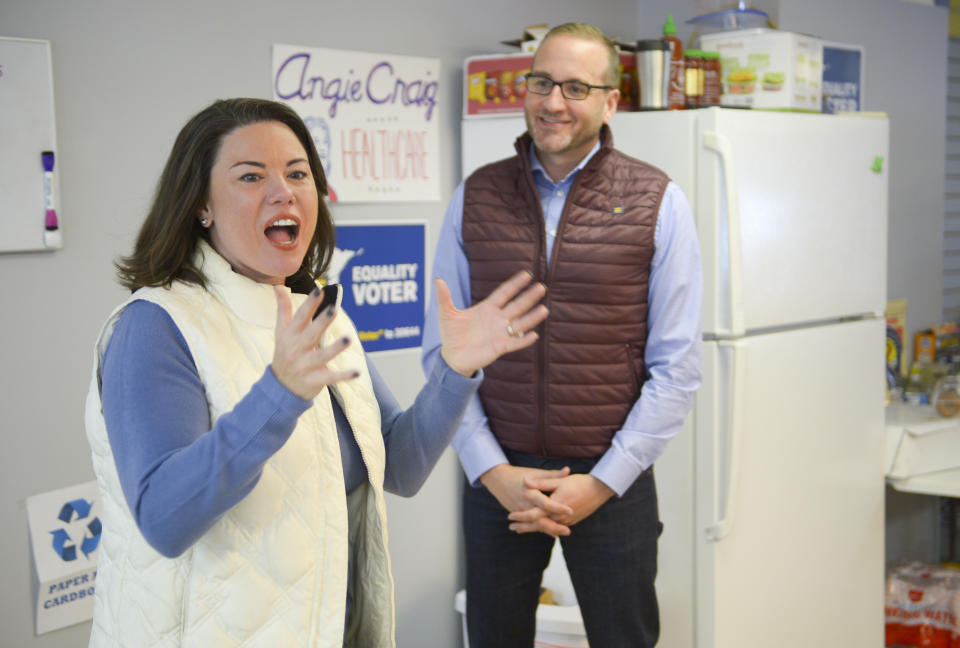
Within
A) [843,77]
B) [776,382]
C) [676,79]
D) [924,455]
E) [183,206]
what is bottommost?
[924,455]

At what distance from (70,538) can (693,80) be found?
200 cm

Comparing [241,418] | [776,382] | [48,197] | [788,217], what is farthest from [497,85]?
[241,418]

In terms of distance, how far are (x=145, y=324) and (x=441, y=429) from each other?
461 mm

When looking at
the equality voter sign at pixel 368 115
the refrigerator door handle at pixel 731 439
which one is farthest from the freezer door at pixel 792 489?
the equality voter sign at pixel 368 115

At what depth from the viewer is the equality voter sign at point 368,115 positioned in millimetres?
2719

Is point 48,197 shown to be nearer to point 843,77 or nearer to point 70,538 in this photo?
point 70,538


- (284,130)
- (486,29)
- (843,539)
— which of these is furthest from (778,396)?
(284,130)

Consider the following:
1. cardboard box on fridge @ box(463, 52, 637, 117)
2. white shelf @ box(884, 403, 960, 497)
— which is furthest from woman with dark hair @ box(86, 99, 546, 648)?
white shelf @ box(884, 403, 960, 497)

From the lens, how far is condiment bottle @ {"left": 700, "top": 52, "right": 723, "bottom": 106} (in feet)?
9.43

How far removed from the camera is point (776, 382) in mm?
2832

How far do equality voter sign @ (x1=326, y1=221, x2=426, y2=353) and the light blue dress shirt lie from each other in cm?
65

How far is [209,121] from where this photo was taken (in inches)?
53.1

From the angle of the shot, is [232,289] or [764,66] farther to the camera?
[764,66]

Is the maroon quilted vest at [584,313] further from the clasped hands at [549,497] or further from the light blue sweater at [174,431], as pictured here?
the light blue sweater at [174,431]
